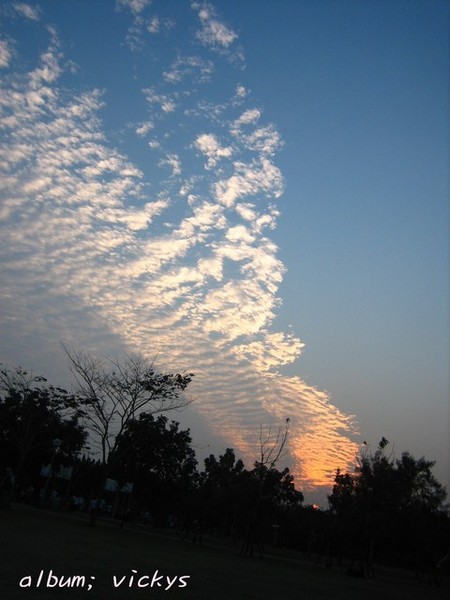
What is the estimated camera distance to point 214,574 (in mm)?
16250

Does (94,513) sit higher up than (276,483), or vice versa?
(276,483)

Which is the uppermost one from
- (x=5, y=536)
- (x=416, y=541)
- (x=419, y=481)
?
(x=419, y=481)

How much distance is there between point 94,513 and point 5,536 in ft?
51.6

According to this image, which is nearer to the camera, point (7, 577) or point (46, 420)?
point (7, 577)

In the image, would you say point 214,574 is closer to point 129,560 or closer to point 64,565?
point 129,560

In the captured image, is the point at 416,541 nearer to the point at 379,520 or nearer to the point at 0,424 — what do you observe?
the point at 379,520

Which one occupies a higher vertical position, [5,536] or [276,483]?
[276,483]

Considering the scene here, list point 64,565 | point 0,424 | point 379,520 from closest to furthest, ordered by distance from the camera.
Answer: point 64,565
point 379,520
point 0,424

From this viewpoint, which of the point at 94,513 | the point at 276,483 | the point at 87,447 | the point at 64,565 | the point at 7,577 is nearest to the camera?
the point at 7,577

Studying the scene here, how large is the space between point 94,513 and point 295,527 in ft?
133

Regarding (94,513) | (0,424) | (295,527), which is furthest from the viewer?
(295,527)

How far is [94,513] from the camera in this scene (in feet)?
99.8

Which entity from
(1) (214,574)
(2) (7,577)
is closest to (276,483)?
(1) (214,574)

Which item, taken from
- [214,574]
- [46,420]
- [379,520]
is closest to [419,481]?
[379,520]
